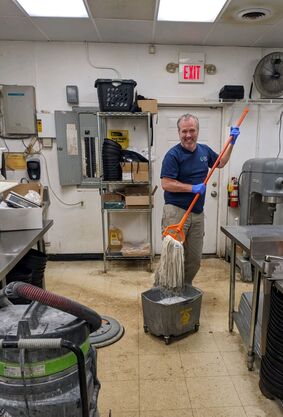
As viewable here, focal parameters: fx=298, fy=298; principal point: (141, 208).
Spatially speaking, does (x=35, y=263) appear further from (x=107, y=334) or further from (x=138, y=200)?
(x=138, y=200)

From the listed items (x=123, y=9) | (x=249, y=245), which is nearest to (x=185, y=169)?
(x=249, y=245)

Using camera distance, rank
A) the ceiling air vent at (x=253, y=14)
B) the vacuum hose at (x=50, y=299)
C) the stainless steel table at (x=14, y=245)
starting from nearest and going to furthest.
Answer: the vacuum hose at (x=50, y=299), the stainless steel table at (x=14, y=245), the ceiling air vent at (x=253, y=14)

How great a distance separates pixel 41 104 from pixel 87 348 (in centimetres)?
311

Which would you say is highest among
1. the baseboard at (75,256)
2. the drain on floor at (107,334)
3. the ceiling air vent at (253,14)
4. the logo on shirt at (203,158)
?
the ceiling air vent at (253,14)

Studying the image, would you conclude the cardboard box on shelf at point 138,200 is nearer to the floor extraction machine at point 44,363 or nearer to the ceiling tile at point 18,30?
the ceiling tile at point 18,30

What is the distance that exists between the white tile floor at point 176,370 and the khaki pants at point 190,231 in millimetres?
429

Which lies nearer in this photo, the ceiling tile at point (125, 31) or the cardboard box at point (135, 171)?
the ceiling tile at point (125, 31)

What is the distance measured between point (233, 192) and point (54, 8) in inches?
104

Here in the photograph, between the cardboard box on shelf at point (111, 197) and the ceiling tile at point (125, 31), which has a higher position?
the ceiling tile at point (125, 31)

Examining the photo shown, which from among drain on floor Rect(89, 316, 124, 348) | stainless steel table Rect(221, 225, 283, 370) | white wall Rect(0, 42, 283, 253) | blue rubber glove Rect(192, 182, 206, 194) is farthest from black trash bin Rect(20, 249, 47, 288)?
white wall Rect(0, 42, 283, 253)

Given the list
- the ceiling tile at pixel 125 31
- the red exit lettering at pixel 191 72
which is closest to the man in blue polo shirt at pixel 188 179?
the ceiling tile at pixel 125 31

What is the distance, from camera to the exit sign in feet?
11.2

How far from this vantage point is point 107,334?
226 cm

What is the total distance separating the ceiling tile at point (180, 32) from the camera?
2908mm
